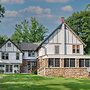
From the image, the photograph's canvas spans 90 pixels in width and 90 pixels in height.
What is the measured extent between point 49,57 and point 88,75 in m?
6.82

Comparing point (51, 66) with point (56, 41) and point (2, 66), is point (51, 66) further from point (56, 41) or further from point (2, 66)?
point (2, 66)

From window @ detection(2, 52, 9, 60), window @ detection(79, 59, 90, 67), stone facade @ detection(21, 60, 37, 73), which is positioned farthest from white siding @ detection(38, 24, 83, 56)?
window @ detection(2, 52, 9, 60)

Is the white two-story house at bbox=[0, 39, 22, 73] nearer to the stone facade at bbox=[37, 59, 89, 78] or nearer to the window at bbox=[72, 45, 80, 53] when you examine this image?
the window at bbox=[72, 45, 80, 53]

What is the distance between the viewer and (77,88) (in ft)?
90.0

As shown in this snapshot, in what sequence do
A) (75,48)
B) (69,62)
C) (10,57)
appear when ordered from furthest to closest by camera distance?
(10,57) → (75,48) → (69,62)

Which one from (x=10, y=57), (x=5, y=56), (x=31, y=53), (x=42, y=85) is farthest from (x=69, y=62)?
(x=42, y=85)

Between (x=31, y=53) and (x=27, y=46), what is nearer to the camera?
(x=31, y=53)

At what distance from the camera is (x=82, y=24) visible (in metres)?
87.4

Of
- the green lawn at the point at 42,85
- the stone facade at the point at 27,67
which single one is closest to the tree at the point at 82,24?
the stone facade at the point at 27,67

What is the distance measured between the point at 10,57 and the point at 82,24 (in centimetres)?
2267

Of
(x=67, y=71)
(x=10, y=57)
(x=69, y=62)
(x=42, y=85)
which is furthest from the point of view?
(x=10, y=57)

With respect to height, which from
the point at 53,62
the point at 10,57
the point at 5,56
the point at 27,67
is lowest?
the point at 27,67

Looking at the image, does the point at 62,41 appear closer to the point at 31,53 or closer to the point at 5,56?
the point at 31,53

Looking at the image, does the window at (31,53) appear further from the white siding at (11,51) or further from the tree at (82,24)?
the tree at (82,24)
